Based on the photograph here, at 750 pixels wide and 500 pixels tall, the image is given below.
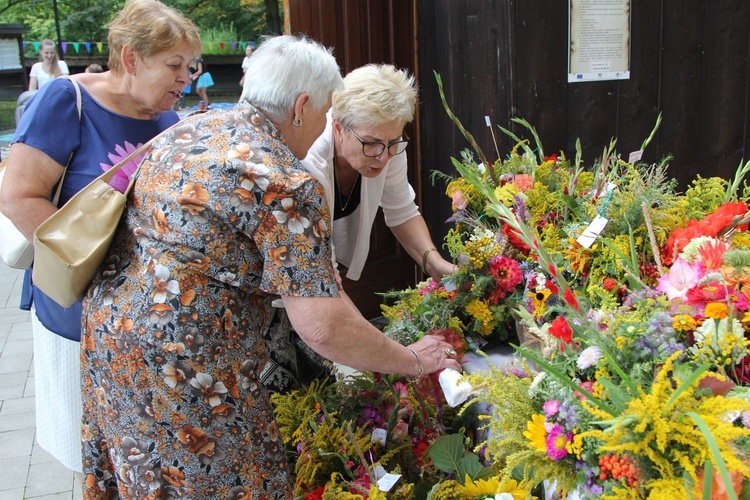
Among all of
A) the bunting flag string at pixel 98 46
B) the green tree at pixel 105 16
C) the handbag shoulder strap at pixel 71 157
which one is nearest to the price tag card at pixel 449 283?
the handbag shoulder strap at pixel 71 157

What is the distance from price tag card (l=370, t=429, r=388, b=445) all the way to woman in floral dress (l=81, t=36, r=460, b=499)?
26cm

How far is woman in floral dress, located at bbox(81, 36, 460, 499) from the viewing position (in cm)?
125

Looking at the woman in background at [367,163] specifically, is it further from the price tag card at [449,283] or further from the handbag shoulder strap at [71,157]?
the handbag shoulder strap at [71,157]

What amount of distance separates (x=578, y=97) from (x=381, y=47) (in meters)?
1.18

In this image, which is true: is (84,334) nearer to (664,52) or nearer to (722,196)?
(722,196)

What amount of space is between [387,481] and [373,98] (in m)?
0.93

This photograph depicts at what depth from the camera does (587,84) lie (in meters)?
3.36

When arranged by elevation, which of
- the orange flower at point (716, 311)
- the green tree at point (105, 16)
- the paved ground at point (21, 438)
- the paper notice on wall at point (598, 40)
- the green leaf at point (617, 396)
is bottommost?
the paved ground at point (21, 438)

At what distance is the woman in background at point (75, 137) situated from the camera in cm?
176

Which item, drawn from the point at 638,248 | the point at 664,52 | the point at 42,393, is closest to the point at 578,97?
the point at 664,52

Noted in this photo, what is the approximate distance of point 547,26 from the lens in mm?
3172

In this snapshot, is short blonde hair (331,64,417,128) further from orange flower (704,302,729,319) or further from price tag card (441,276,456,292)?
orange flower (704,302,729,319)

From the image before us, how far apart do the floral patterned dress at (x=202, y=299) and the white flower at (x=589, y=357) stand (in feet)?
1.51

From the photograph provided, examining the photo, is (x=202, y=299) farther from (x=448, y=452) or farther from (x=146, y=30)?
(x=146, y=30)
